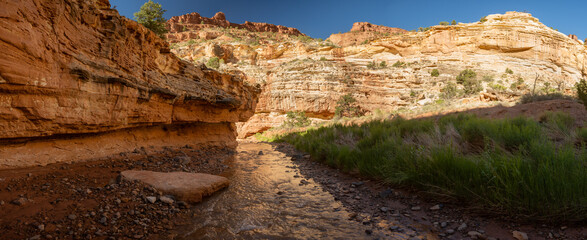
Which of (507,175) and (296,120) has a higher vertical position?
(296,120)

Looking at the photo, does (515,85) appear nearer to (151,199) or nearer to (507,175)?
(507,175)

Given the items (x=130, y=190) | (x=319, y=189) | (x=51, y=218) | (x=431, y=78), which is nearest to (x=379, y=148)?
(x=319, y=189)

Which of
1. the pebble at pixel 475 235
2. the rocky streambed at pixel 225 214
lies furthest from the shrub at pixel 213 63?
the pebble at pixel 475 235

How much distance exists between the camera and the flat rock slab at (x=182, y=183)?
3.44 metres

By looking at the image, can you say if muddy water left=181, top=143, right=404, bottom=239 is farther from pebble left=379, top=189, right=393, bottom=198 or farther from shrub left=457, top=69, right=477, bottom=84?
shrub left=457, top=69, right=477, bottom=84

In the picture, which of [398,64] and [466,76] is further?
[398,64]

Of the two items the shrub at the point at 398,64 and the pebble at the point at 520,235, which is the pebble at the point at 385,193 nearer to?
the pebble at the point at 520,235

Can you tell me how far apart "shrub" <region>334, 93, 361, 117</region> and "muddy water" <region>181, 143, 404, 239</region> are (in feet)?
101

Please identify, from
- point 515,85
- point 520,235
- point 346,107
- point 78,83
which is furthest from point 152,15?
point 515,85

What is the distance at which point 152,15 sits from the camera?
62.6 ft

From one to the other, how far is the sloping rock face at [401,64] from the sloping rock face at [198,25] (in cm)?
2017

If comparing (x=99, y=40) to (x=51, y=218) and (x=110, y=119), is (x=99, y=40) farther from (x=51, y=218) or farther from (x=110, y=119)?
(x=51, y=218)

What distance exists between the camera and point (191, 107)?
9.27 m

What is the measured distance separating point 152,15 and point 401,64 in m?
40.9
